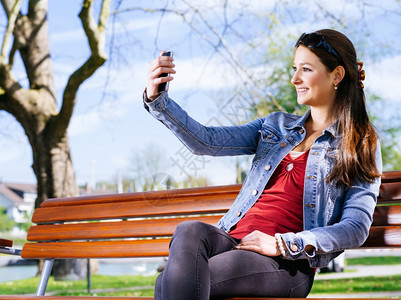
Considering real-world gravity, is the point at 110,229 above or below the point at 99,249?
above

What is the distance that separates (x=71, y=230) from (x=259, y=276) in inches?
66.6

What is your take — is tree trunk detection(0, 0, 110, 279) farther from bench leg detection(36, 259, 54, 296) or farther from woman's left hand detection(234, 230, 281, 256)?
woman's left hand detection(234, 230, 281, 256)

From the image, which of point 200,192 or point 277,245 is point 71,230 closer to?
point 200,192

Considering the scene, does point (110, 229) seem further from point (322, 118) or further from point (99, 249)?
point (322, 118)

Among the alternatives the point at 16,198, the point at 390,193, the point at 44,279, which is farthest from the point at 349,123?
the point at 16,198

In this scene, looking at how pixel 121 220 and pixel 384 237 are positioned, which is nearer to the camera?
pixel 384 237

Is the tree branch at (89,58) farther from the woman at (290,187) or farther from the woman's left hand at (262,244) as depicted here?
the woman's left hand at (262,244)

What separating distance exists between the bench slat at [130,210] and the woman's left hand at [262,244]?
851 millimetres

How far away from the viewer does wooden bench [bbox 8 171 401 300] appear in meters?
3.00

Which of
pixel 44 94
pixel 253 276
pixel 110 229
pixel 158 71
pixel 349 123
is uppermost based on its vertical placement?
pixel 44 94

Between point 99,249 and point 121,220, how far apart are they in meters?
0.23

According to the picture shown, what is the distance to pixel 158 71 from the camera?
6.78 feet

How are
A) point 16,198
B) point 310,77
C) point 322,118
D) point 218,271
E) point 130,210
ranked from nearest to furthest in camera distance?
1. point 218,271
2. point 310,77
3. point 322,118
4. point 130,210
5. point 16,198

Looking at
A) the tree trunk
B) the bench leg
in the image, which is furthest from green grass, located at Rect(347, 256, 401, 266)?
the bench leg
